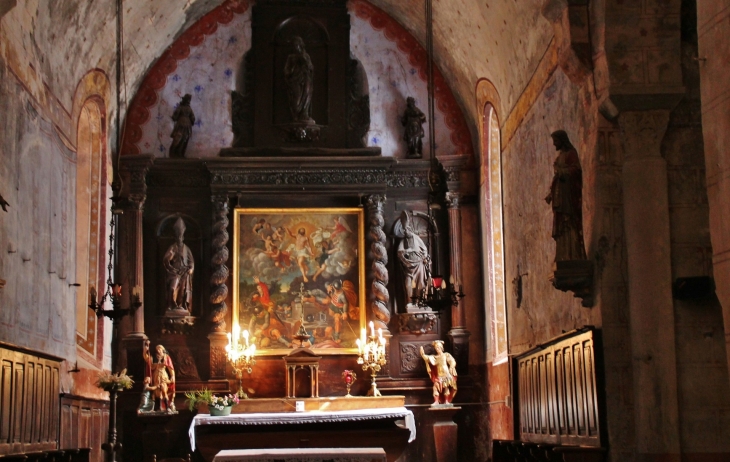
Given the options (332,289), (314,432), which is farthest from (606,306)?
(332,289)

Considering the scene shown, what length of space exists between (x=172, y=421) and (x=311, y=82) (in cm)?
671

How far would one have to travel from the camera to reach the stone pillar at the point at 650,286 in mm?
10500

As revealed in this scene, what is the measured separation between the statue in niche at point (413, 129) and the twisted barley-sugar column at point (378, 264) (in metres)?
1.17

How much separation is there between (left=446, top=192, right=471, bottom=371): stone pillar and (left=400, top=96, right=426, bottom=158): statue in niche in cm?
108

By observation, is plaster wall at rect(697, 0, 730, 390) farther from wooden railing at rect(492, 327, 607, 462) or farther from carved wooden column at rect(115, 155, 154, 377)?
carved wooden column at rect(115, 155, 154, 377)

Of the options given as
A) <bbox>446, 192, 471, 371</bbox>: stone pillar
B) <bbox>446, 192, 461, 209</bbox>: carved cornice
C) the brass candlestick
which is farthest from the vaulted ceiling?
the brass candlestick

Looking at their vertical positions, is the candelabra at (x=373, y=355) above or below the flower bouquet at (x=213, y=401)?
above

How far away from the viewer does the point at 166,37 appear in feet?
61.1

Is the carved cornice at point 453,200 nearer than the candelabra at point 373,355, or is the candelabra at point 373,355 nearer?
the candelabra at point 373,355

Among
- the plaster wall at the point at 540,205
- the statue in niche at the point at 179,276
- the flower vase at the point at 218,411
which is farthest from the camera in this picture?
the statue in niche at the point at 179,276

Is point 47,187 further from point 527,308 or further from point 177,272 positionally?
point 527,308

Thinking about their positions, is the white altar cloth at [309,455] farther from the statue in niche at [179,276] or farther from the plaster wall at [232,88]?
the plaster wall at [232,88]

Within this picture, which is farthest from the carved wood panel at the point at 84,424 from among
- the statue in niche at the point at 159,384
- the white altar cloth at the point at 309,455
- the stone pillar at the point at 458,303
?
the stone pillar at the point at 458,303

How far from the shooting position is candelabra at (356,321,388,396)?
1722 centimetres
